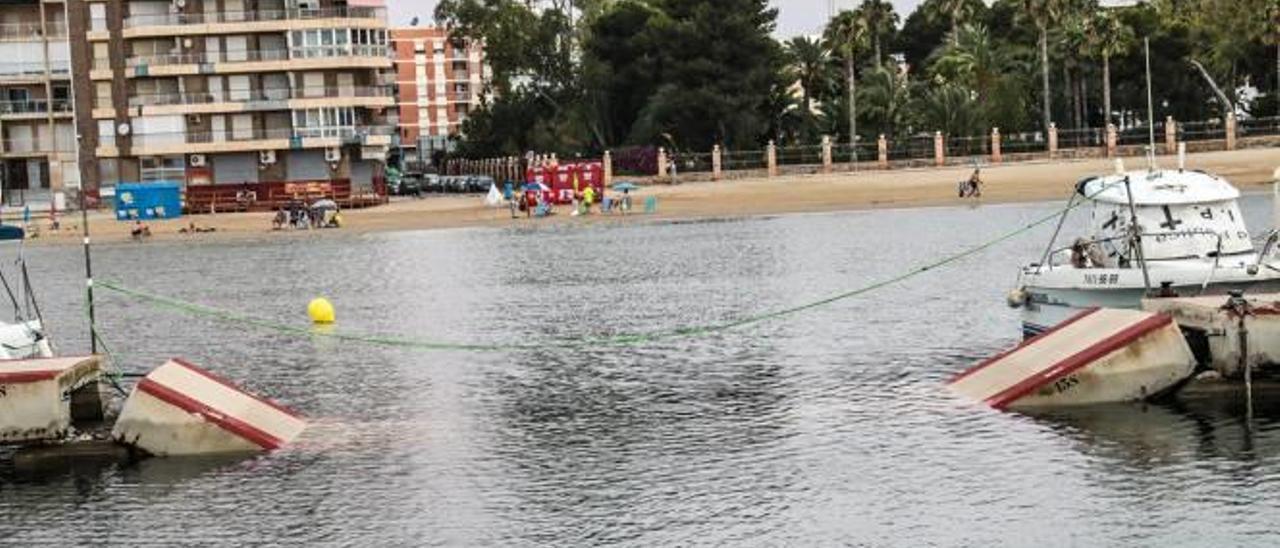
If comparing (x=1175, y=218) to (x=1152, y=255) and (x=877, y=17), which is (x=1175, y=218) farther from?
(x=877, y=17)

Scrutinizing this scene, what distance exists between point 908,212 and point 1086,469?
82.3 m

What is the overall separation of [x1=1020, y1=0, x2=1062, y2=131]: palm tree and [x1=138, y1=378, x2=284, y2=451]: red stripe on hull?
358ft

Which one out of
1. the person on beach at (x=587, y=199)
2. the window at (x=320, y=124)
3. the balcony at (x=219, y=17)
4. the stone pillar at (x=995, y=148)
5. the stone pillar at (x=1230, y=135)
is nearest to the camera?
the person on beach at (x=587, y=199)

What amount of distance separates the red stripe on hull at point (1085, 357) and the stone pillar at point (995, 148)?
99.9m

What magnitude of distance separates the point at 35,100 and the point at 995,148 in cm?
7743

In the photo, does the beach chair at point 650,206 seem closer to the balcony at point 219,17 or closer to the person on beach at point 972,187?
the person on beach at point 972,187

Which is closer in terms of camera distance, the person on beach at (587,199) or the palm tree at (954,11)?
the person on beach at (587,199)

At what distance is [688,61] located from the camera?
490 ft

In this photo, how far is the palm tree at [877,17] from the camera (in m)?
156

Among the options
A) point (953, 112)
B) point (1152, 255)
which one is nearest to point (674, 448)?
point (1152, 255)

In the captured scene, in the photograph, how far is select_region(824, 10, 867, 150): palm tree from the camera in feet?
481

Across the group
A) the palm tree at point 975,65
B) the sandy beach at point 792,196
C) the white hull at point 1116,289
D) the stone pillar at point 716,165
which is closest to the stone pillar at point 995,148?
the sandy beach at point 792,196

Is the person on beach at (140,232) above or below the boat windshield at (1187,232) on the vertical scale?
below

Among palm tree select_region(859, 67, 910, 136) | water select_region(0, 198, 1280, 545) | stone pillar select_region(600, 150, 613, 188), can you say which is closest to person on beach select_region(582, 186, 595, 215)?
stone pillar select_region(600, 150, 613, 188)
